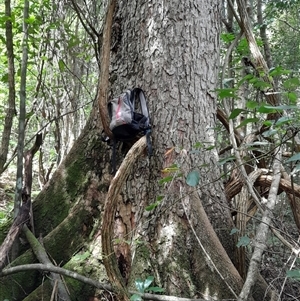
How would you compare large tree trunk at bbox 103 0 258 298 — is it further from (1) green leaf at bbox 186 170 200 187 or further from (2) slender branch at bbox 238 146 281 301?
(1) green leaf at bbox 186 170 200 187

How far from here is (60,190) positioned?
2.67m

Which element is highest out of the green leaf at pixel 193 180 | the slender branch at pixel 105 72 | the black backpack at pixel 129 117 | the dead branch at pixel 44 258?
the slender branch at pixel 105 72

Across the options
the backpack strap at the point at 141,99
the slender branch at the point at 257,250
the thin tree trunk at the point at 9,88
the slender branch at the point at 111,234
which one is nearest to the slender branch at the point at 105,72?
the backpack strap at the point at 141,99

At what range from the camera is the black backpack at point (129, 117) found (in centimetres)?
218

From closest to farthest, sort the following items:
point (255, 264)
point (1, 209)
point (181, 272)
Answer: point (255, 264), point (181, 272), point (1, 209)

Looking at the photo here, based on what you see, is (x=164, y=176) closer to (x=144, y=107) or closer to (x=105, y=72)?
(x=144, y=107)

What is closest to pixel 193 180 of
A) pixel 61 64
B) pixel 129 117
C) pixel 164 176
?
pixel 164 176

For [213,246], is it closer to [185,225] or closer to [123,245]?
[185,225]

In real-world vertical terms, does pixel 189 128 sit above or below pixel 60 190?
above

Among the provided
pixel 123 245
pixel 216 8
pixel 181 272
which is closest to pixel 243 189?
pixel 181 272

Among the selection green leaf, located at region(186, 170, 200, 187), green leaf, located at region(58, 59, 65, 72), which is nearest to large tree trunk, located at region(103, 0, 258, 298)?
green leaf, located at region(186, 170, 200, 187)

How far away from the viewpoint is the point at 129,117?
85.3 inches

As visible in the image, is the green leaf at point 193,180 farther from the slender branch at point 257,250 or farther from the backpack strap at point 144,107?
the backpack strap at point 144,107

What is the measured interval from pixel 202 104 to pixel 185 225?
0.80 m
